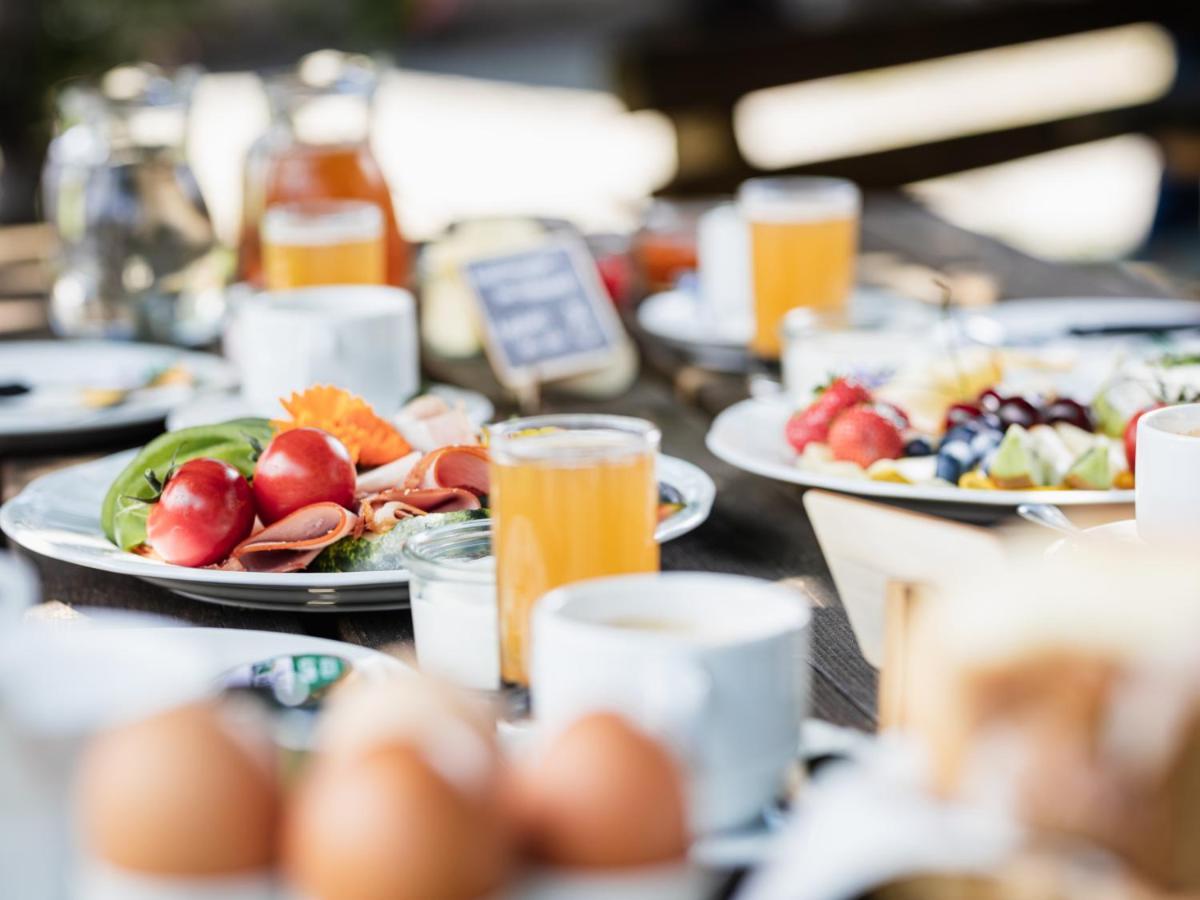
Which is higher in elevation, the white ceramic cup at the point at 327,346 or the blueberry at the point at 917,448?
the white ceramic cup at the point at 327,346

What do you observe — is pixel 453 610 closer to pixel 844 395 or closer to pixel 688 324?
pixel 844 395

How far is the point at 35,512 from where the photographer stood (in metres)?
1.28

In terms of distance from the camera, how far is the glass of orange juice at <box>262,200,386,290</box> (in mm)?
1908

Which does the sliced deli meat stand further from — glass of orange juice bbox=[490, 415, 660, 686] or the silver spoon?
the silver spoon

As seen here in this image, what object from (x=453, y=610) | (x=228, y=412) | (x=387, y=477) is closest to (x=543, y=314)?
(x=228, y=412)

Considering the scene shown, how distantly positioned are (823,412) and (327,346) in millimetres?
443

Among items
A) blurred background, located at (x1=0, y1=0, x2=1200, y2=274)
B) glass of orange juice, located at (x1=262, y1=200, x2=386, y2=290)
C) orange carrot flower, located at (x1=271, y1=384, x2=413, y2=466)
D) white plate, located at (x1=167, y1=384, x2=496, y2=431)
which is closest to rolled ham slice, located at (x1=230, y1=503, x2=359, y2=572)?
orange carrot flower, located at (x1=271, y1=384, x2=413, y2=466)

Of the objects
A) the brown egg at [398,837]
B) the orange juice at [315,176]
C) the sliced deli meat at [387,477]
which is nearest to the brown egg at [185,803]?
the brown egg at [398,837]

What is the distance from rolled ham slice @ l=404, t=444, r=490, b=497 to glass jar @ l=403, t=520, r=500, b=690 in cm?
18

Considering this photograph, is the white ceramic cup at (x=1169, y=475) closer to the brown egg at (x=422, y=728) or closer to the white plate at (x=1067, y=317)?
the brown egg at (x=422, y=728)

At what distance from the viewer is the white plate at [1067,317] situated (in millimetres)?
2004

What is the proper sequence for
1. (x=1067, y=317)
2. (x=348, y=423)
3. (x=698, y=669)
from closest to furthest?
1. (x=698, y=669)
2. (x=348, y=423)
3. (x=1067, y=317)

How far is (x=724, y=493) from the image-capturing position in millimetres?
1503

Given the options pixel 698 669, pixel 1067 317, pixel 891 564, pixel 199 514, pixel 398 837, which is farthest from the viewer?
pixel 1067 317
